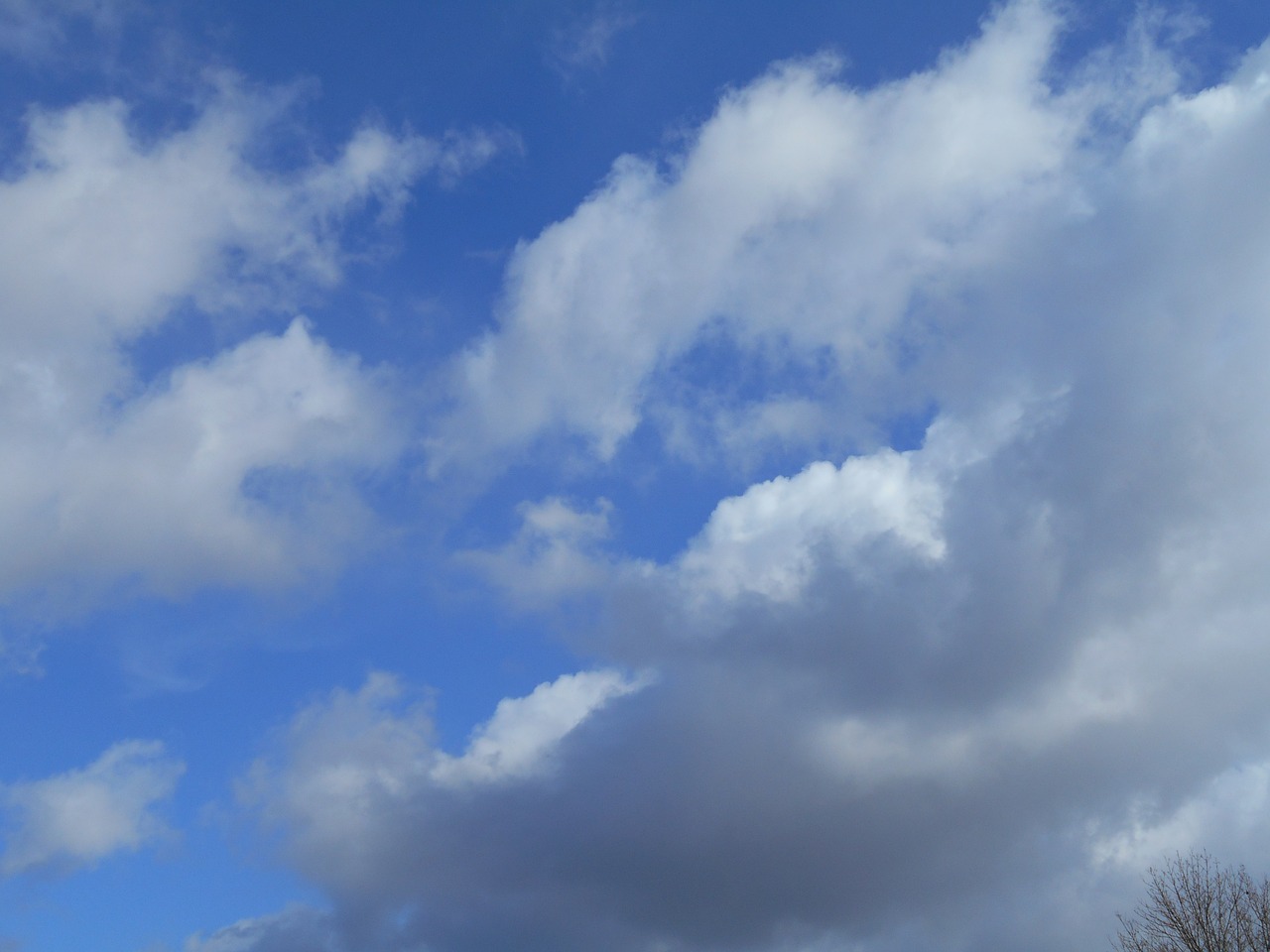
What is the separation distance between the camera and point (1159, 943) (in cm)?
10762

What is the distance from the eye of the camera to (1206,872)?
10831 cm

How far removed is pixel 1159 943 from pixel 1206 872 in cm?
738

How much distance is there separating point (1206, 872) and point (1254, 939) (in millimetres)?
6330

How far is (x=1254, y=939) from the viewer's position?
4097 inches

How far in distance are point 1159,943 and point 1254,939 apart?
7525 millimetres
